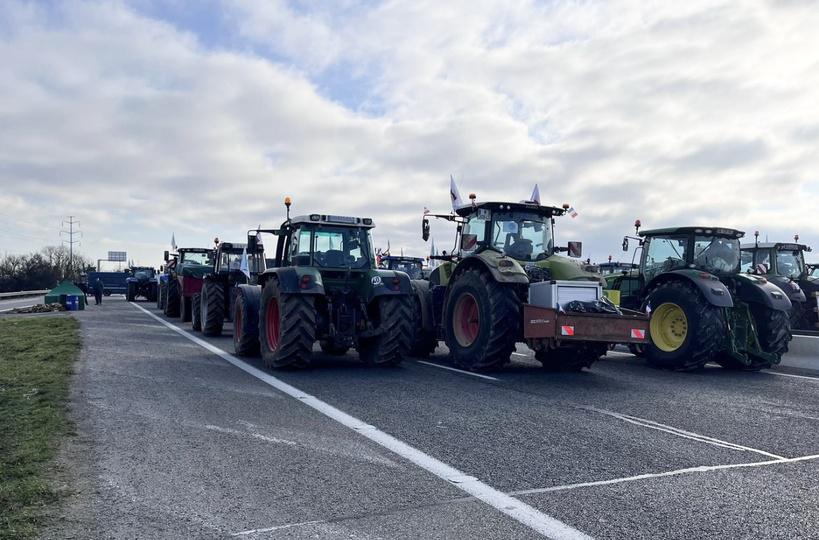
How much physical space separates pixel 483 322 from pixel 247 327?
4.05 metres

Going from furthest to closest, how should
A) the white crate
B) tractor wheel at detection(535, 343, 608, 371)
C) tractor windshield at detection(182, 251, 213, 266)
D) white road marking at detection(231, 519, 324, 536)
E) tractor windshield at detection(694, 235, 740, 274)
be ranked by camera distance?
tractor windshield at detection(182, 251, 213, 266) → tractor windshield at detection(694, 235, 740, 274) → tractor wheel at detection(535, 343, 608, 371) → the white crate → white road marking at detection(231, 519, 324, 536)

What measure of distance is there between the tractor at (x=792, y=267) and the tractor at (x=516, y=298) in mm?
8485

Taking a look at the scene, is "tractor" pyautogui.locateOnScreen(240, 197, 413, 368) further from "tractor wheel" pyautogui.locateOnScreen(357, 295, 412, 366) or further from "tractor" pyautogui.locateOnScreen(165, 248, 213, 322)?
"tractor" pyautogui.locateOnScreen(165, 248, 213, 322)

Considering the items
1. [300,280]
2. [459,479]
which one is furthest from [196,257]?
[459,479]

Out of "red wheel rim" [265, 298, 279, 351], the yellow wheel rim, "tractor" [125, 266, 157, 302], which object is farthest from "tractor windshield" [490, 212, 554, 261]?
"tractor" [125, 266, 157, 302]

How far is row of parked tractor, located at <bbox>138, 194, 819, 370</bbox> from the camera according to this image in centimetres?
960

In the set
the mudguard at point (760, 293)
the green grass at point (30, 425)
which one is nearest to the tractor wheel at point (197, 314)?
the green grass at point (30, 425)

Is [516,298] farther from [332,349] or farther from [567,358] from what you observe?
[332,349]

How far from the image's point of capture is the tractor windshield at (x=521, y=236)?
11.1 m

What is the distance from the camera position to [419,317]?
39.0 feet

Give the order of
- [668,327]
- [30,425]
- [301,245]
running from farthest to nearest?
[668,327], [301,245], [30,425]

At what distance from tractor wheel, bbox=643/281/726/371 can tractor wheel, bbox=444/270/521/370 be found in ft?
9.39

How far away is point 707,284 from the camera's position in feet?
35.2

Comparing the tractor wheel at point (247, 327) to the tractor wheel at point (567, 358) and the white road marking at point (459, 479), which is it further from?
the tractor wheel at point (567, 358)
